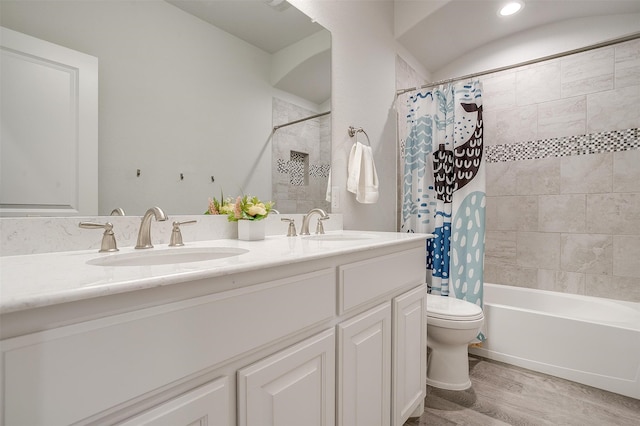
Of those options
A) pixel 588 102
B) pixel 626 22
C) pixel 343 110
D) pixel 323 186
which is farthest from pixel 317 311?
pixel 626 22

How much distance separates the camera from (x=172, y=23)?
1171 millimetres

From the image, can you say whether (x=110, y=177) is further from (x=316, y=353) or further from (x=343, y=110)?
(x=343, y=110)

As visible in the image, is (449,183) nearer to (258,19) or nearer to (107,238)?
(258,19)

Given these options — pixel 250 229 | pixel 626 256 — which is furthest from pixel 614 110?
pixel 250 229

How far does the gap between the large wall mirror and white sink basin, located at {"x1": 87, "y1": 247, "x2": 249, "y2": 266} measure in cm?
19

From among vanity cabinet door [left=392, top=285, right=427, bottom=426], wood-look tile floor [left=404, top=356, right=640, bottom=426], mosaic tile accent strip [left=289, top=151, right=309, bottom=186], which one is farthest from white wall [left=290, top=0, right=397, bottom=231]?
wood-look tile floor [left=404, top=356, right=640, bottom=426]

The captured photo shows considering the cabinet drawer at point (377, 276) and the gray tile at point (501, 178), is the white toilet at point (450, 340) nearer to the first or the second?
the cabinet drawer at point (377, 276)

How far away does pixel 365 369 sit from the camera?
3.63 ft

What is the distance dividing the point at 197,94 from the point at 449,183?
1.64m

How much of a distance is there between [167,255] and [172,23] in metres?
0.86

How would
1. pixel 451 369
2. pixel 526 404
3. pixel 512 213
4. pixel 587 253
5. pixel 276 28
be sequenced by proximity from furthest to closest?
pixel 512 213 < pixel 587 253 < pixel 451 369 < pixel 526 404 < pixel 276 28

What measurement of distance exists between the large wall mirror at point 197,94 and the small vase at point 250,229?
164 millimetres

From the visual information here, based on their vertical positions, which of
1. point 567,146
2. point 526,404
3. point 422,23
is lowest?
point 526,404

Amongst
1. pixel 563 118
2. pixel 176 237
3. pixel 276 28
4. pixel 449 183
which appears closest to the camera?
pixel 176 237
